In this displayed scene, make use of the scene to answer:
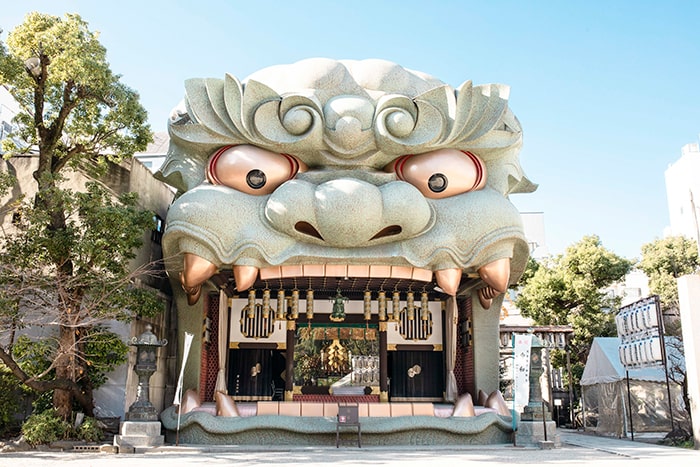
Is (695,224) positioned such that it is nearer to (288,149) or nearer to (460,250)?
(460,250)

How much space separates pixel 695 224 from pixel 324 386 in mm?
9660

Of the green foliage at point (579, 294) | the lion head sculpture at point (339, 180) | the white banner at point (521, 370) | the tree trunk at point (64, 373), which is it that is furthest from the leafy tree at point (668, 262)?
the tree trunk at point (64, 373)

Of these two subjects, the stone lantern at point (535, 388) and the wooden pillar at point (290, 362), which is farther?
the wooden pillar at point (290, 362)

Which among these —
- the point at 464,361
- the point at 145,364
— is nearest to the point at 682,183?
the point at 464,361

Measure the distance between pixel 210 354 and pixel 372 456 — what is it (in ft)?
21.2

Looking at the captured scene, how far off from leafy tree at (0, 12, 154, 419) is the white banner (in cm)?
761

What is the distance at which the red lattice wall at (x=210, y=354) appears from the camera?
1521cm

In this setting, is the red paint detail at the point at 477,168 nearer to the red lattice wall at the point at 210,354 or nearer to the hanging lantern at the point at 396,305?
the hanging lantern at the point at 396,305

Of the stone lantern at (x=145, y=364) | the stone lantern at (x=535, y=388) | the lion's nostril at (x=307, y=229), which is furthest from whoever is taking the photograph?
the stone lantern at (x=535, y=388)

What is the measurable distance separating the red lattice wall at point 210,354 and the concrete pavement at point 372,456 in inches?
133

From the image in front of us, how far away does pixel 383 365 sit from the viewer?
16453mm

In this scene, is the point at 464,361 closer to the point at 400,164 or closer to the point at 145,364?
the point at 400,164

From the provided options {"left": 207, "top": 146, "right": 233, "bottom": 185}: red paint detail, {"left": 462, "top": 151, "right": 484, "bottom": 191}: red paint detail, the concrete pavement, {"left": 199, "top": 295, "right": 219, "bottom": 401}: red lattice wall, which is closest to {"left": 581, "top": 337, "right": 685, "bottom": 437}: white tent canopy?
the concrete pavement

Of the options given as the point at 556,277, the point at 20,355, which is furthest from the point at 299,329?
the point at 556,277
